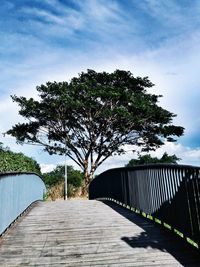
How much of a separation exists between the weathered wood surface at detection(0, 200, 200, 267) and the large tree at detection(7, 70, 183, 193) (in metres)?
18.9

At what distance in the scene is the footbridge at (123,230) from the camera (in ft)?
18.7

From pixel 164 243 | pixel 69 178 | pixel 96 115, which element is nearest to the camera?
pixel 164 243

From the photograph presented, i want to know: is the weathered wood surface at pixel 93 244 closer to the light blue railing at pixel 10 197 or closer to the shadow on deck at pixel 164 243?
the shadow on deck at pixel 164 243

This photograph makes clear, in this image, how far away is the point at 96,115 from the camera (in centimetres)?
2822

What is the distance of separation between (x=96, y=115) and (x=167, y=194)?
69.4 feet

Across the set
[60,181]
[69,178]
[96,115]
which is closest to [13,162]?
[96,115]

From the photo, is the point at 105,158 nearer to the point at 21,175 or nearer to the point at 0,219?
the point at 21,175

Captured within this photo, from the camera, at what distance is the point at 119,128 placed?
96.5 ft

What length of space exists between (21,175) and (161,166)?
4446 millimetres

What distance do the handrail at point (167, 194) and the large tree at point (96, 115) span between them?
639 inches

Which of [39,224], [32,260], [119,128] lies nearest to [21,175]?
[39,224]

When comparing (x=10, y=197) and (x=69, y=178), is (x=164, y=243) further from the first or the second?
(x=69, y=178)

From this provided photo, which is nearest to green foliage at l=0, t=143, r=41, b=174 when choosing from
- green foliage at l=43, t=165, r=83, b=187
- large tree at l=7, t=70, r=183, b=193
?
large tree at l=7, t=70, r=183, b=193

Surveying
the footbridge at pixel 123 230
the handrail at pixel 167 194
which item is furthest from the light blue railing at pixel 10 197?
the handrail at pixel 167 194
